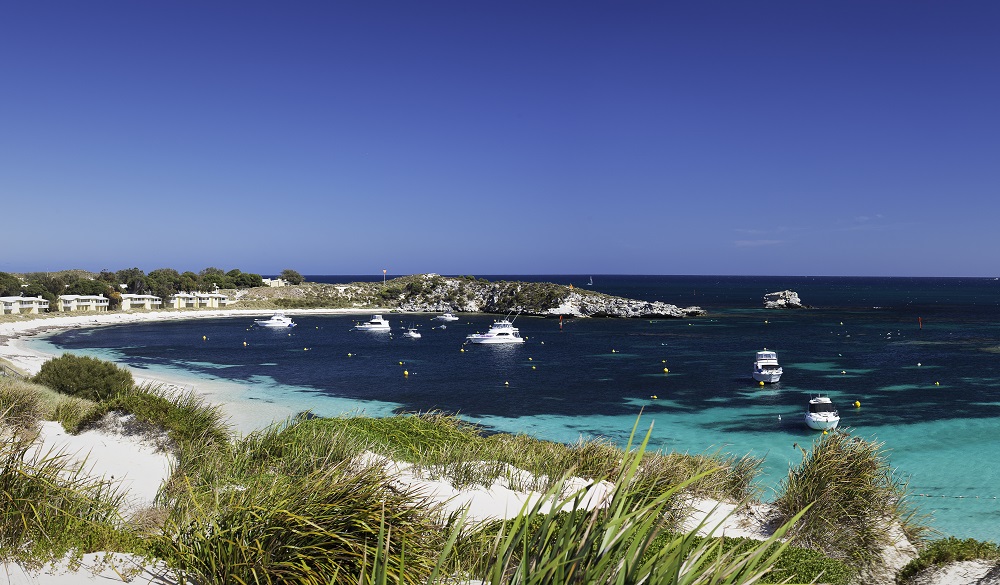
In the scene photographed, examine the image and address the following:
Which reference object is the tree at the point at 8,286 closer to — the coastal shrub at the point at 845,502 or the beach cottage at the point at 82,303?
the beach cottage at the point at 82,303

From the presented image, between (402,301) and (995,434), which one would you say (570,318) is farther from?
(995,434)

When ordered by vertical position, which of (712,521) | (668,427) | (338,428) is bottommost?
(668,427)

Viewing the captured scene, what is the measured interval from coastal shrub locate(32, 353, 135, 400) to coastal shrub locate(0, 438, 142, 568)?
17.3 meters

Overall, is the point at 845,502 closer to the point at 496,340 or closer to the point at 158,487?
the point at 158,487

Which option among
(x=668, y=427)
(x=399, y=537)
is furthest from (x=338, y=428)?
(x=668, y=427)

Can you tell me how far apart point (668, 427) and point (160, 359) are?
39.5m

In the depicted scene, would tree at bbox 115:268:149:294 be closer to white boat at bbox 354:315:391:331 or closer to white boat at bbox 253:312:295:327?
white boat at bbox 253:312:295:327

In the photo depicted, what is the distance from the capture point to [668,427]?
90.8ft

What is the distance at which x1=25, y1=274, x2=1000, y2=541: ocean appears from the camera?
23859mm

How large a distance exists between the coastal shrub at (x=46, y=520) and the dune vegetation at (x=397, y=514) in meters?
0.02

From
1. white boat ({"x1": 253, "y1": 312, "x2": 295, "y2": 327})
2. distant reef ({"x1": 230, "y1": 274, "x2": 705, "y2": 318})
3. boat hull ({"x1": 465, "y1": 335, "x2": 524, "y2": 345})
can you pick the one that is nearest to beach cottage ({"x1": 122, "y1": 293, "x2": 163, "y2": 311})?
distant reef ({"x1": 230, "y1": 274, "x2": 705, "y2": 318})

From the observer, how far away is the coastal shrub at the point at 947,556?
891 cm

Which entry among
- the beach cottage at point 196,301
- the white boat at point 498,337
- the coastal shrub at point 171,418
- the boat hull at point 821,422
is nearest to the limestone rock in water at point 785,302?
the white boat at point 498,337

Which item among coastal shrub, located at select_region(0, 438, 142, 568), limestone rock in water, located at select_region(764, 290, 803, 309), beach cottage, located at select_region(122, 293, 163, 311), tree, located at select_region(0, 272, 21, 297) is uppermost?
tree, located at select_region(0, 272, 21, 297)
